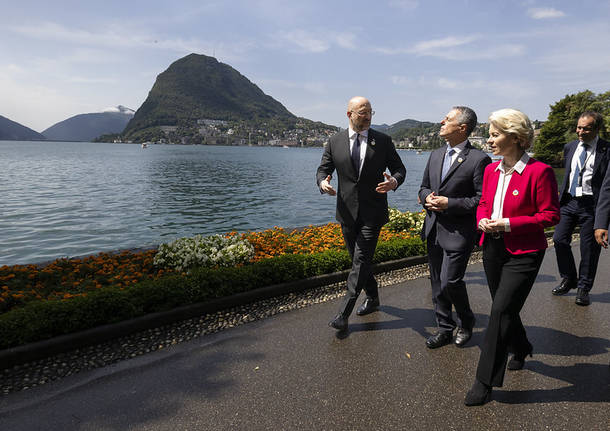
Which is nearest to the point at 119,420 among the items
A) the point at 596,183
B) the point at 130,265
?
the point at 130,265

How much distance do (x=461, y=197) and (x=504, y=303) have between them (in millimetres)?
1302

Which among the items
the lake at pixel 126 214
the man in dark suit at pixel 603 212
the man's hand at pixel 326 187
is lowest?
the lake at pixel 126 214

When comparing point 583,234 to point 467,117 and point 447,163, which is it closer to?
point 447,163

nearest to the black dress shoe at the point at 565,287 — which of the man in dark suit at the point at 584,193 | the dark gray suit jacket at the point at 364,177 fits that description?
the man in dark suit at the point at 584,193

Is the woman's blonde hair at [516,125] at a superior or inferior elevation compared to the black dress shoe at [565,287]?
superior

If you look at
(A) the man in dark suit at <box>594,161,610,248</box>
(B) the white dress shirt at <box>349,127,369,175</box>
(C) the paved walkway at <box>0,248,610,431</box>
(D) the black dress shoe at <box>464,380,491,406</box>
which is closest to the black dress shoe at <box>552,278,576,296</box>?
(C) the paved walkway at <box>0,248,610,431</box>

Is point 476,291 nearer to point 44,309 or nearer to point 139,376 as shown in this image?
point 139,376

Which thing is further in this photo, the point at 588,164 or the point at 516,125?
the point at 588,164

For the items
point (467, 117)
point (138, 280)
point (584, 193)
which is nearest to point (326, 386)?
point (467, 117)

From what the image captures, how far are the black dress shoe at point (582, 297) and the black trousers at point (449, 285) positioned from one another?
2323 mm

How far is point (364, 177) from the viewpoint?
438 centimetres

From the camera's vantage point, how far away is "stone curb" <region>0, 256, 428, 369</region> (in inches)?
152

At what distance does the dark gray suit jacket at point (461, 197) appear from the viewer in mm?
3834

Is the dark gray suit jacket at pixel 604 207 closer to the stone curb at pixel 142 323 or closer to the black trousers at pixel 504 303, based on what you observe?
the black trousers at pixel 504 303
